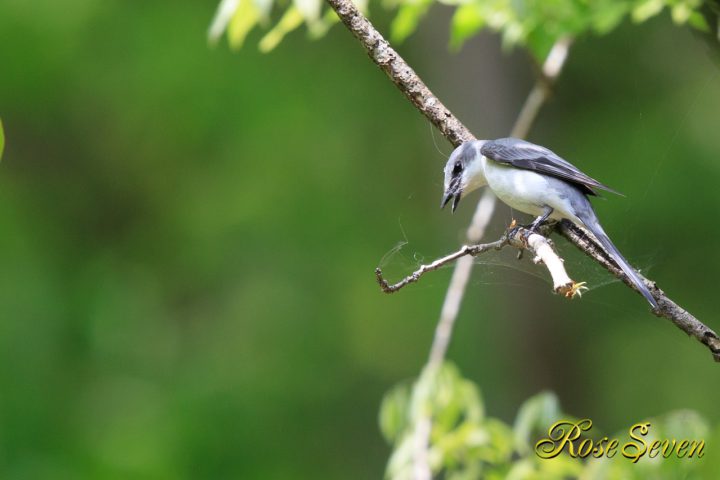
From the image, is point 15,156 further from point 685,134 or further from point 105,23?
point 685,134

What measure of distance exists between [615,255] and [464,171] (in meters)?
0.68

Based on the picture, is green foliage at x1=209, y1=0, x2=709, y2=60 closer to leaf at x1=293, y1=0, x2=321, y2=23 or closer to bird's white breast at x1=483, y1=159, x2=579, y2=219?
leaf at x1=293, y1=0, x2=321, y2=23

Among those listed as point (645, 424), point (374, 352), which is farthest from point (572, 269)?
point (374, 352)

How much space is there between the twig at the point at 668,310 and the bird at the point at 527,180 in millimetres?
43

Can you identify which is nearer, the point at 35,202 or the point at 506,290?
the point at 506,290

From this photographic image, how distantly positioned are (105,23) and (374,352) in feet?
13.6

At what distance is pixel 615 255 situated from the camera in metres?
2.10

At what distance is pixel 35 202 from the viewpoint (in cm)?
866

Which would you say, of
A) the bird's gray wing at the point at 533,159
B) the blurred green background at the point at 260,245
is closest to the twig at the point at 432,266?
the bird's gray wing at the point at 533,159

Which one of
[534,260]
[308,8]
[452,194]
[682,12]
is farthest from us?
[308,8]

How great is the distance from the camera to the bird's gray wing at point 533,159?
8.28 ft

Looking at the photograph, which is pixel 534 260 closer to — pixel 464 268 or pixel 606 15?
pixel 464 268

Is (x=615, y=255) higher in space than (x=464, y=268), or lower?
lower

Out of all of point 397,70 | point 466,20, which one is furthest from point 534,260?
point 466,20
